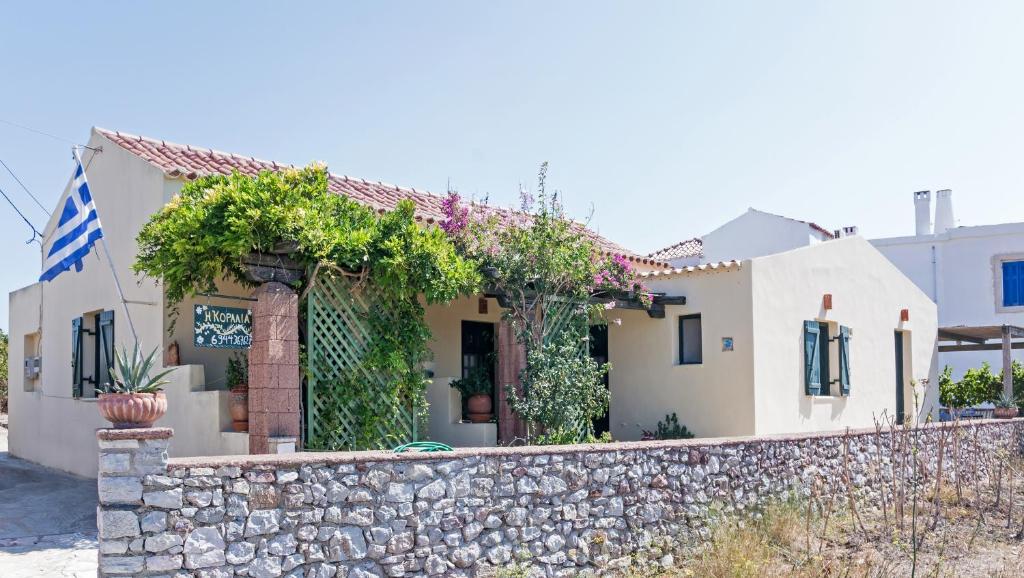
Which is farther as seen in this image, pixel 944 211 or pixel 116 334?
pixel 944 211

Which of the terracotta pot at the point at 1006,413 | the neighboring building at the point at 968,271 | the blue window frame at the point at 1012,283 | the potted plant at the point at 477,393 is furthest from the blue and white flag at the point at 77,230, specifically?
the blue window frame at the point at 1012,283

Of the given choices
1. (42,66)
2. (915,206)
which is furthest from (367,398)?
(915,206)

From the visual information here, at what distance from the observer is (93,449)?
12734 millimetres

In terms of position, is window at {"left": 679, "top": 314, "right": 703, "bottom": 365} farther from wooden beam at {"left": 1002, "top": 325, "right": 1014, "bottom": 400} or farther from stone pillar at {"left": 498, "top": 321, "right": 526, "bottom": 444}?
wooden beam at {"left": 1002, "top": 325, "right": 1014, "bottom": 400}

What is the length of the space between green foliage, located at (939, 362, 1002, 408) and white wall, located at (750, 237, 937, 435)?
5.22m

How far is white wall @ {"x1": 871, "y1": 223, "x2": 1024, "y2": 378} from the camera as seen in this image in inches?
1000

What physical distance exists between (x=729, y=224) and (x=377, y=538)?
1982 centimetres

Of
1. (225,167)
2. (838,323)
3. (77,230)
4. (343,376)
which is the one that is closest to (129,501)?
(343,376)

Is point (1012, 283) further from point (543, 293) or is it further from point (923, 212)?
point (543, 293)

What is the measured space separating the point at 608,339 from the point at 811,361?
3177 millimetres

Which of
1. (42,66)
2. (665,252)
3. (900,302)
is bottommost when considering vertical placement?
(900,302)

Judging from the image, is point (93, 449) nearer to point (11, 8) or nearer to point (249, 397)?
point (249, 397)

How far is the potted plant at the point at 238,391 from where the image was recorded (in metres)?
9.87

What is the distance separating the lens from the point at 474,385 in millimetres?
12852
